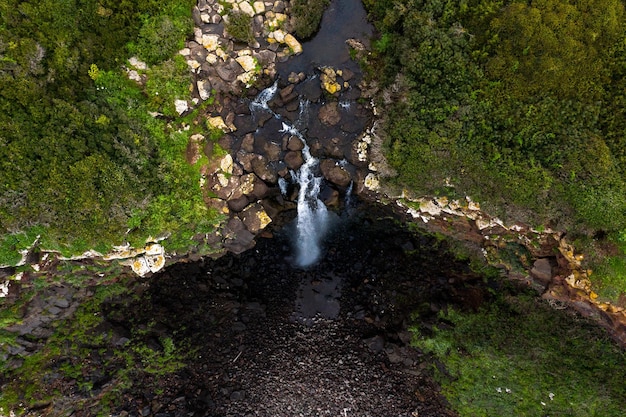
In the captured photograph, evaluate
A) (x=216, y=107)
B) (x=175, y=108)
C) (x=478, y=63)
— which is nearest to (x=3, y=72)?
(x=175, y=108)

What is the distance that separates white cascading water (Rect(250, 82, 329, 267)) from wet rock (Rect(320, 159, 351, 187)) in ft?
1.91

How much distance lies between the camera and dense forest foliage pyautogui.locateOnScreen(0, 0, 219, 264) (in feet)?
55.5

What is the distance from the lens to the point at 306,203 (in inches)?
914

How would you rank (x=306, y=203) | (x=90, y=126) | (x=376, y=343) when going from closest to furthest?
(x=90, y=126), (x=376, y=343), (x=306, y=203)

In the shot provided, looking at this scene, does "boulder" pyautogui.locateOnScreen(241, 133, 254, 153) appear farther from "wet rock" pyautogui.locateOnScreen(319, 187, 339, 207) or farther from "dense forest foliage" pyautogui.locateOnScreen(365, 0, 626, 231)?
"dense forest foliage" pyautogui.locateOnScreen(365, 0, 626, 231)

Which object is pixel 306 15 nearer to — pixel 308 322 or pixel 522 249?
pixel 522 249

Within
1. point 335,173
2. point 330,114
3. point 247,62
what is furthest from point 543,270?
point 247,62

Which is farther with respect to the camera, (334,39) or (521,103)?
(334,39)

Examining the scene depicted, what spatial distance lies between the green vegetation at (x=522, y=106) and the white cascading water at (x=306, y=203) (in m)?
5.69

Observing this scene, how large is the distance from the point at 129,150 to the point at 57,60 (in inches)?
212

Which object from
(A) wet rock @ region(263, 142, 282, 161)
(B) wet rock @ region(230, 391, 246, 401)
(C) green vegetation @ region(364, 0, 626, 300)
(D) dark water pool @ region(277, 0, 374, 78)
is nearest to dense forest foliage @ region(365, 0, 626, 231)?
(C) green vegetation @ region(364, 0, 626, 300)

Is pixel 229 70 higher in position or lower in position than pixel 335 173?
higher

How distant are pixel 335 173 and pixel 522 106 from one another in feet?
34.2

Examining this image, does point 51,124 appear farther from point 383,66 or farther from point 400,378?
point 400,378
